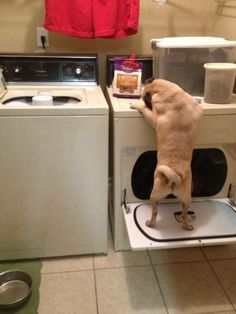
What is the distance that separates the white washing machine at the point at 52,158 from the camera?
4.59ft

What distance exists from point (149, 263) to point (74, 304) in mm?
483

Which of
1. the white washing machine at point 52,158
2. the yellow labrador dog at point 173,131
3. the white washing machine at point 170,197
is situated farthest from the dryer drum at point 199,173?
the yellow labrador dog at point 173,131

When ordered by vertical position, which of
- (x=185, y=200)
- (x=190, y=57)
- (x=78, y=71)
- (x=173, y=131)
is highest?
(x=190, y=57)

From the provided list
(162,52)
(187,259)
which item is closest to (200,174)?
(187,259)

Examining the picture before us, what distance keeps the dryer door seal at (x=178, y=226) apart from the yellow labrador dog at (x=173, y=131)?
0.18 meters

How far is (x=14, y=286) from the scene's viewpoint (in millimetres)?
1558

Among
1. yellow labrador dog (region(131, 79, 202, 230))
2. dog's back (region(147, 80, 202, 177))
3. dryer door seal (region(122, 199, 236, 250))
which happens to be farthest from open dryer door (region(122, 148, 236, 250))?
dog's back (region(147, 80, 202, 177))

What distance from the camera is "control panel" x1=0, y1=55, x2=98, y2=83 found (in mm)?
1800

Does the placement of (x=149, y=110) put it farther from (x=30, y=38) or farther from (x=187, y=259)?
(x=30, y=38)

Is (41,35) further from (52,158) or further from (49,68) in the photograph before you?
(52,158)

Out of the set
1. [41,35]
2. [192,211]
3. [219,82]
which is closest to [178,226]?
[192,211]

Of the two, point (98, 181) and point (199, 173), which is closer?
point (98, 181)

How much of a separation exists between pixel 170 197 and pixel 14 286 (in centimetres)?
94

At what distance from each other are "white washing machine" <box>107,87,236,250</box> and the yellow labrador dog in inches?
6.1
